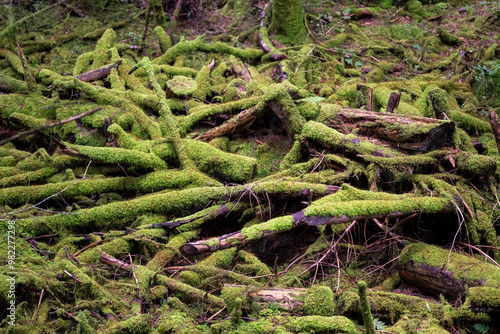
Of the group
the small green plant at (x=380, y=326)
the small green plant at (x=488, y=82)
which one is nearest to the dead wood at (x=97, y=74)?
the small green plant at (x=380, y=326)

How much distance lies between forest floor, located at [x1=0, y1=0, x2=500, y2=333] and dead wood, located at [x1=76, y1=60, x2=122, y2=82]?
1.5 inches

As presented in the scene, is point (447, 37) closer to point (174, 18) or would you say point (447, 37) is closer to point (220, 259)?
point (174, 18)

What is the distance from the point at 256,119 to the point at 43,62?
540 centimetres

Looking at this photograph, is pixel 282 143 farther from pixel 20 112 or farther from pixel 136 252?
pixel 20 112

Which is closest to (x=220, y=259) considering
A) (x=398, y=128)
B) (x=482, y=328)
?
(x=482, y=328)

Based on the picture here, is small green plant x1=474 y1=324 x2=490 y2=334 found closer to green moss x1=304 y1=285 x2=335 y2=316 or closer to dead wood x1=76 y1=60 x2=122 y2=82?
green moss x1=304 y1=285 x2=335 y2=316

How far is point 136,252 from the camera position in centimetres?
402

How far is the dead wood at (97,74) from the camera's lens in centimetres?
632

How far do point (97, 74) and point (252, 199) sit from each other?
13.4ft

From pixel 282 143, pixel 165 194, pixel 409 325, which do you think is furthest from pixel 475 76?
pixel 165 194

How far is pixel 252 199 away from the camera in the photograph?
418cm

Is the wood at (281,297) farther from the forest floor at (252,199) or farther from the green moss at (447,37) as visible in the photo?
the green moss at (447,37)

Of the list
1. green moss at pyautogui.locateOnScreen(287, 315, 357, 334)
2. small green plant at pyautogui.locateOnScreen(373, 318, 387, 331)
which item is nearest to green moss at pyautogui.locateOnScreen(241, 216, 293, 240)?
green moss at pyautogui.locateOnScreen(287, 315, 357, 334)

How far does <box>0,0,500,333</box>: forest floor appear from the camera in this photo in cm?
303
